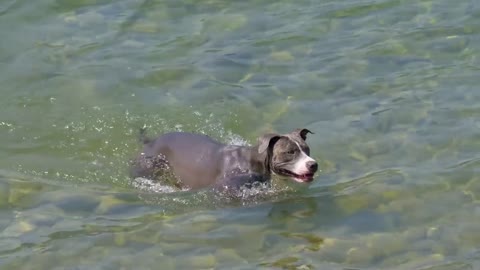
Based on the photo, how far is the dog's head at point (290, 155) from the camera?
8763 mm

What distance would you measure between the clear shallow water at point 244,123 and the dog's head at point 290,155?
0.72 feet

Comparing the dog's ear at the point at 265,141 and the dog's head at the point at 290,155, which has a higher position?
the dog's ear at the point at 265,141

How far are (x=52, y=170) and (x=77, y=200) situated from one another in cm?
105

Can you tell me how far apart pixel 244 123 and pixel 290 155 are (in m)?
1.89

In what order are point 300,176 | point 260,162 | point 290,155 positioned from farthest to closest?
point 260,162
point 290,155
point 300,176

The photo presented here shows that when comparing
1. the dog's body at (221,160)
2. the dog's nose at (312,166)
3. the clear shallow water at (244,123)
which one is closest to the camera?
the clear shallow water at (244,123)

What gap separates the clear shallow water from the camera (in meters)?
7.88

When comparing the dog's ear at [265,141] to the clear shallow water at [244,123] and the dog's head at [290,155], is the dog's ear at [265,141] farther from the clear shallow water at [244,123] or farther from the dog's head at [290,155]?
the clear shallow water at [244,123]

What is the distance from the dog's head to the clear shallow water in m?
0.22

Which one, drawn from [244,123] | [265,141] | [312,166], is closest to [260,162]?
[265,141]

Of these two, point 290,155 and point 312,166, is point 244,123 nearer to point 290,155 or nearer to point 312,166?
point 290,155

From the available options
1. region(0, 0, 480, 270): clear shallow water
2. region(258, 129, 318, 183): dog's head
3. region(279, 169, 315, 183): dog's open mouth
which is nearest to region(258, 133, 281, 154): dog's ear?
region(258, 129, 318, 183): dog's head

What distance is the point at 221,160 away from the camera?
370 inches

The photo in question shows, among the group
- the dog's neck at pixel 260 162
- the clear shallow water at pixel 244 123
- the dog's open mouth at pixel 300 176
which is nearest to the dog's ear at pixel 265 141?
the dog's neck at pixel 260 162
